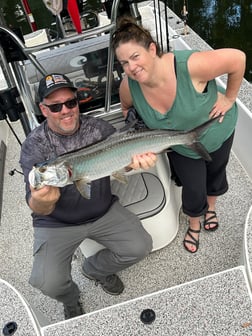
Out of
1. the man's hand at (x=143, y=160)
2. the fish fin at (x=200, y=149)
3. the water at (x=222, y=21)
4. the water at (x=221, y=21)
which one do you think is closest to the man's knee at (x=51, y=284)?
the man's hand at (x=143, y=160)

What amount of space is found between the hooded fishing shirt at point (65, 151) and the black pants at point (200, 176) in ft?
1.37

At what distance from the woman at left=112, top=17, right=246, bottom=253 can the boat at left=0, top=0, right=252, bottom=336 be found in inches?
11.2

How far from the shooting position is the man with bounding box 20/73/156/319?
6.15 ft

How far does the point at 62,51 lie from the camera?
252cm

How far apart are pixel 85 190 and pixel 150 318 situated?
2.07ft

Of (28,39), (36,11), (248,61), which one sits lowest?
(248,61)

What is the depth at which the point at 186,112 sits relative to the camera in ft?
Answer: 5.91

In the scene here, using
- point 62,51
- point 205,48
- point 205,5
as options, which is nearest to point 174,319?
point 62,51

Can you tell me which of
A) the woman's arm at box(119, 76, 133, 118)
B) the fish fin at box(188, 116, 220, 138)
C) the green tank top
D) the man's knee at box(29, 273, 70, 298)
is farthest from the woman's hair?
the man's knee at box(29, 273, 70, 298)

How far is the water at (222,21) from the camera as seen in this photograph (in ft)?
22.0

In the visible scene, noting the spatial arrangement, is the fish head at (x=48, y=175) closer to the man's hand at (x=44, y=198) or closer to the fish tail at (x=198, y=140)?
the man's hand at (x=44, y=198)

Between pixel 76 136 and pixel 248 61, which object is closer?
pixel 76 136

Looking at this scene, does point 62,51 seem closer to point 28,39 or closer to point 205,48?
point 205,48

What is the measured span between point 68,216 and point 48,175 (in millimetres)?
468
